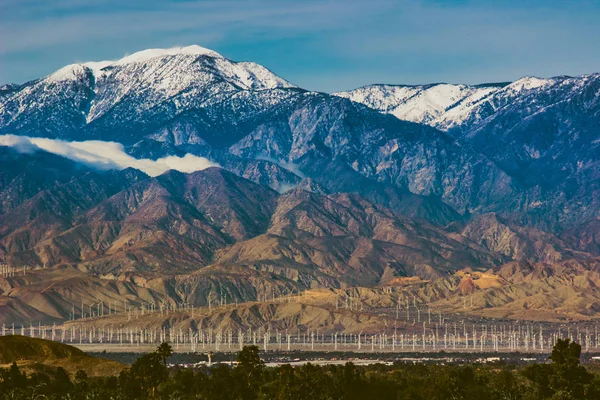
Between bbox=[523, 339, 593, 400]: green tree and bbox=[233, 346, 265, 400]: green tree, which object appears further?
bbox=[233, 346, 265, 400]: green tree

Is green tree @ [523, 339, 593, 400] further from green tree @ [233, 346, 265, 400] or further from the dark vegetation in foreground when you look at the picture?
green tree @ [233, 346, 265, 400]

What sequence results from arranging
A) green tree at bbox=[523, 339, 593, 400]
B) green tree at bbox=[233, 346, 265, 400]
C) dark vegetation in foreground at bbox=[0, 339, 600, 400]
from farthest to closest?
green tree at bbox=[233, 346, 265, 400], dark vegetation in foreground at bbox=[0, 339, 600, 400], green tree at bbox=[523, 339, 593, 400]

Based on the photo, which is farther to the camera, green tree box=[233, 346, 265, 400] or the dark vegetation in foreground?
green tree box=[233, 346, 265, 400]

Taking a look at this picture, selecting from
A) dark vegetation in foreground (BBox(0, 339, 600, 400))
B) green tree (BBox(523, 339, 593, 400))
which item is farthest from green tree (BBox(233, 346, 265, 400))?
green tree (BBox(523, 339, 593, 400))

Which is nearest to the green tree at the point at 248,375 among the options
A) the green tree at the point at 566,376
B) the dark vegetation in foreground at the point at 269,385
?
the dark vegetation in foreground at the point at 269,385

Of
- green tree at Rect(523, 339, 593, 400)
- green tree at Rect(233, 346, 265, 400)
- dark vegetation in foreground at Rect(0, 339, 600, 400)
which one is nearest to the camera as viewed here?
green tree at Rect(523, 339, 593, 400)

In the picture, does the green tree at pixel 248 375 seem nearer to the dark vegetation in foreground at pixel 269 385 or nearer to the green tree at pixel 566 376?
the dark vegetation in foreground at pixel 269 385

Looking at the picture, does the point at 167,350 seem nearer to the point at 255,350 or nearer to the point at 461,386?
the point at 255,350

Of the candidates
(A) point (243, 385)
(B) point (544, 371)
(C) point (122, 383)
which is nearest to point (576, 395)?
(B) point (544, 371)

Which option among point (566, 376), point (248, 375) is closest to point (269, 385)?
point (248, 375)
